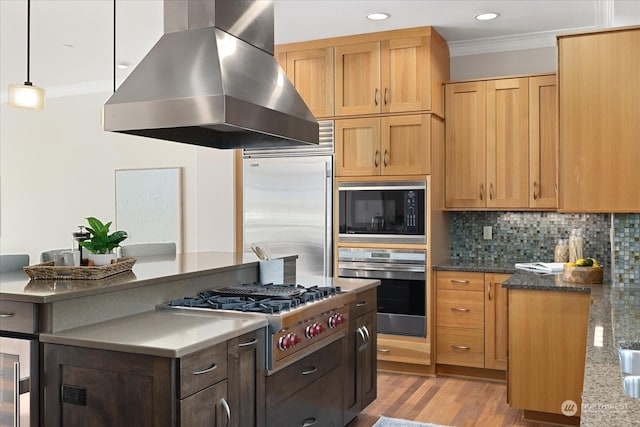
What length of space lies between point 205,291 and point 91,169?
4394 millimetres

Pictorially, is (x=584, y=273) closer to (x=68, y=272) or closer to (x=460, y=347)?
(x=460, y=347)

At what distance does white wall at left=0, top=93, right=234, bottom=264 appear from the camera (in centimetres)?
659

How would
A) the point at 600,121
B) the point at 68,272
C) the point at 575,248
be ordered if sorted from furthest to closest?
1. the point at 575,248
2. the point at 600,121
3. the point at 68,272

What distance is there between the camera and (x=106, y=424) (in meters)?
2.14

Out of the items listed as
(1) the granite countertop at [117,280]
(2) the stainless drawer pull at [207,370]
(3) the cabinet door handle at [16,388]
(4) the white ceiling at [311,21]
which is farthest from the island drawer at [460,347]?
(3) the cabinet door handle at [16,388]

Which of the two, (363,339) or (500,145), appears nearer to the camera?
(363,339)

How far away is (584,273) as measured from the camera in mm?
3619

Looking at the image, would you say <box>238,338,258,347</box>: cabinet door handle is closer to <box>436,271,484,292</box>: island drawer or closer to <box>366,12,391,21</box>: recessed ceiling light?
<box>436,271,484,292</box>: island drawer

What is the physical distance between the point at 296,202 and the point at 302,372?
93.0 inches

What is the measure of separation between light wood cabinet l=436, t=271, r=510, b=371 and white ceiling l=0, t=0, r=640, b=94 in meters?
1.93

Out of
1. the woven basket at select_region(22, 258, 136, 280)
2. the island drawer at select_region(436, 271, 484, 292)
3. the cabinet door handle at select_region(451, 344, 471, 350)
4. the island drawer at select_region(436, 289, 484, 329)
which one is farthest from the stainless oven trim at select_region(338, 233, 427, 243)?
the woven basket at select_region(22, 258, 136, 280)

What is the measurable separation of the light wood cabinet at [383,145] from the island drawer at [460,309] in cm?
100

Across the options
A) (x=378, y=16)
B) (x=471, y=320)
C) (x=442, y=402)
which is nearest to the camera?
(x=442, y=402)

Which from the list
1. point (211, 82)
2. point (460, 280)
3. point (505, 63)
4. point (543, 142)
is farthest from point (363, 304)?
point (505, 63)
